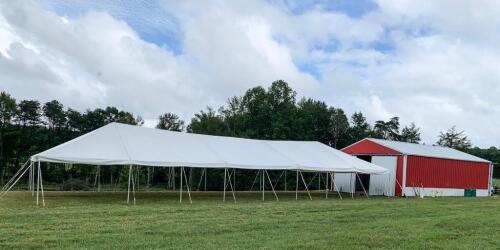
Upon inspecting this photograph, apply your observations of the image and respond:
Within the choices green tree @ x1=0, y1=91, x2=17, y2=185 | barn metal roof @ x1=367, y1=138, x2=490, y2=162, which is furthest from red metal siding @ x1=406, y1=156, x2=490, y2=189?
green tree @ x1=0, y1=91, x2=17, y2=185

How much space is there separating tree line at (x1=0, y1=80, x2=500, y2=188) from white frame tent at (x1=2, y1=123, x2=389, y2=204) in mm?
20305

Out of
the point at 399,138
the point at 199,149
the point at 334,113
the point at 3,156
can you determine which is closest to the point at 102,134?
the point at 199,149

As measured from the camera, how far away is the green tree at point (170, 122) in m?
53.4

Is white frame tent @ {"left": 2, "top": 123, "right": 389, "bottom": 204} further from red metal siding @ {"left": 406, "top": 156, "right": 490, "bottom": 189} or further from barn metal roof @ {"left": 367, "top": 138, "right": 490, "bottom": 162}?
barn metal roof @ {"left": 367, "top": 138, "right": 490, "bottom": 162}

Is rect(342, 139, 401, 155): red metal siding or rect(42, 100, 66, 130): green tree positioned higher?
rect(42, 100, 66, 130): green tree

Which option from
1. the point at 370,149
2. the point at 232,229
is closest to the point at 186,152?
the point at 232,229

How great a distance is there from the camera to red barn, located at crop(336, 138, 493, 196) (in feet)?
88.8

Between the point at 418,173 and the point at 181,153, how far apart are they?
574 inches

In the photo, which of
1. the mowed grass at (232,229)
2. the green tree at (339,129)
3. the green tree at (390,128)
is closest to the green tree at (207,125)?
the green tree at (339,129)

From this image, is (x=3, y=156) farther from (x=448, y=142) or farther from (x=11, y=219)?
(x=448, y=142)

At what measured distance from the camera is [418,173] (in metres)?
27.6

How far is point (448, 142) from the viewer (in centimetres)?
6131

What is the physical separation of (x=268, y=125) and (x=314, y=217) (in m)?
36.2

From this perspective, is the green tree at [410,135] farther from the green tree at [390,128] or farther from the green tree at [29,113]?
the green tree at [29,113]
